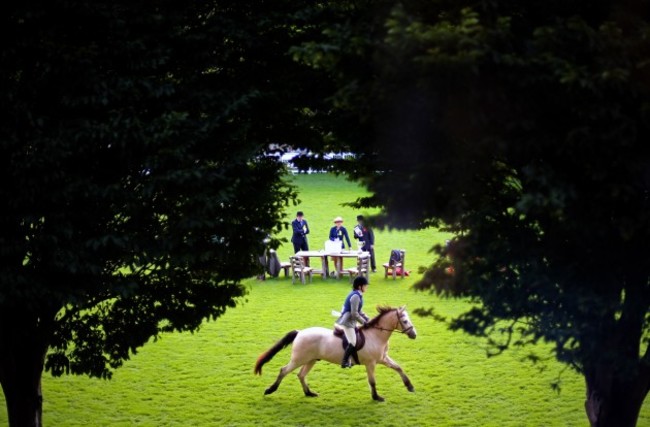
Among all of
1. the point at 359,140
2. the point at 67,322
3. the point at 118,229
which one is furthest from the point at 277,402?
the point at 359,140

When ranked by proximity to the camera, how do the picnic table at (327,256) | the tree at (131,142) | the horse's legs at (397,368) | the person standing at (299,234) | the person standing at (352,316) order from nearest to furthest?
1. the tree at (131,142)
2. the person standing at (352,316)
3. the horse's legs at (397,368)
4. the picnic table at (327,256)
5. the person standing at (299,234)

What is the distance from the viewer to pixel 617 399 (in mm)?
12195

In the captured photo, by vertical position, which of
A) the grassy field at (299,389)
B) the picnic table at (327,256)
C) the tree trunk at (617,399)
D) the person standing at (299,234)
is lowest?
the grassy field at (299,389)

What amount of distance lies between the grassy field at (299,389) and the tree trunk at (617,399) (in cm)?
279

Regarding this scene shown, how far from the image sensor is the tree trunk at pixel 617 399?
12.1 meters

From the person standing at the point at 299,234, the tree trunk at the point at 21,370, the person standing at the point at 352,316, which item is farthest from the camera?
the person standing at the point at 299,234

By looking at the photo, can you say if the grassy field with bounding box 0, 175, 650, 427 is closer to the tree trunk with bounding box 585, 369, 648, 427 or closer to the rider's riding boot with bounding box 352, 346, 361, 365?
the rider's riding boot with bounding box 352, 346, 361, 365

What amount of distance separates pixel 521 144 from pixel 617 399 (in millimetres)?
4976

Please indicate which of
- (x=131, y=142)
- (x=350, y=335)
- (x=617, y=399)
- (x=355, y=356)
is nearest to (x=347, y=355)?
(x=355, y=356)

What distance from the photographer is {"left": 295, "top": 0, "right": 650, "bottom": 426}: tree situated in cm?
880

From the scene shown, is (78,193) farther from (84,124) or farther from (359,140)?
(359,140)

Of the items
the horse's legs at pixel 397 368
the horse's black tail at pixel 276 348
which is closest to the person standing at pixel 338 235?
the horse's legs at pixel 397 368

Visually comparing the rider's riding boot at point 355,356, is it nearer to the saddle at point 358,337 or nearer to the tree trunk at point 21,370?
the saddle at point 358,337

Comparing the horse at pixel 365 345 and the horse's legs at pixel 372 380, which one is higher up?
the horse at pixel 365 345
